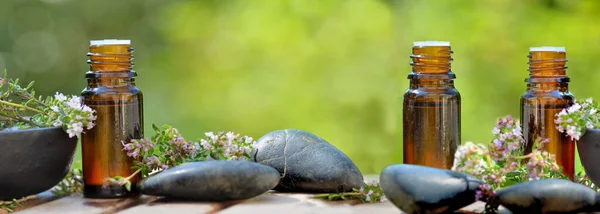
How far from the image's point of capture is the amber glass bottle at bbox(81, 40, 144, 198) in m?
1.38

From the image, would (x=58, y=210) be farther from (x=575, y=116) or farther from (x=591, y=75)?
(x=591, y=75)

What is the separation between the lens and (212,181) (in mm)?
1308

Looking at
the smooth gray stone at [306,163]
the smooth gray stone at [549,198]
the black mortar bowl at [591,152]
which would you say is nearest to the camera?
the smooth gray stone at [549,198]

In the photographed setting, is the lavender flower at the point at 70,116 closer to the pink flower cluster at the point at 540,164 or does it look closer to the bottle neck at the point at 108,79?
the bottle neck at the point at 108,79

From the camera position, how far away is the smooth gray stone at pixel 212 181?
131 cm

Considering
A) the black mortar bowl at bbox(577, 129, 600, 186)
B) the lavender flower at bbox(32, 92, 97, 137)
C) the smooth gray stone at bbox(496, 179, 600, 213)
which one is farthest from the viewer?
the lavender flower at bbox(32, 92, 97, 137)

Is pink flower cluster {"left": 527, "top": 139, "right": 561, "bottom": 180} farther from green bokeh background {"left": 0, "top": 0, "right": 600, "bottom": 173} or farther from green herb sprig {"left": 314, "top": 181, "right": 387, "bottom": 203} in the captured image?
green bokeh background {"left": 0, "top": 0, "right": 600, "bottom": 173}

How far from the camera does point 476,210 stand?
1.24 meters

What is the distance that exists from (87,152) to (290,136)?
1.32ft

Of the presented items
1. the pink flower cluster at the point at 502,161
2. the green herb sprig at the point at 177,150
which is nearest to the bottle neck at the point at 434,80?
the pink flower cluster at the point at 502,161

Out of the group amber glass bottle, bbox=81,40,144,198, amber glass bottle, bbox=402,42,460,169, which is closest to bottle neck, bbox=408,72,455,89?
amber glass bottle, bbox=402,42,460,169

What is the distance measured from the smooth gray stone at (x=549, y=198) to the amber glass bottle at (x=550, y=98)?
0.25 m

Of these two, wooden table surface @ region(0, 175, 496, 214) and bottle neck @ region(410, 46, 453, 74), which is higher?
bottle neck @ region(410, 46, 453, 74)

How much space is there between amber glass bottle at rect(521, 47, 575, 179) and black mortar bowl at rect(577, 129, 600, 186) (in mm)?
114
